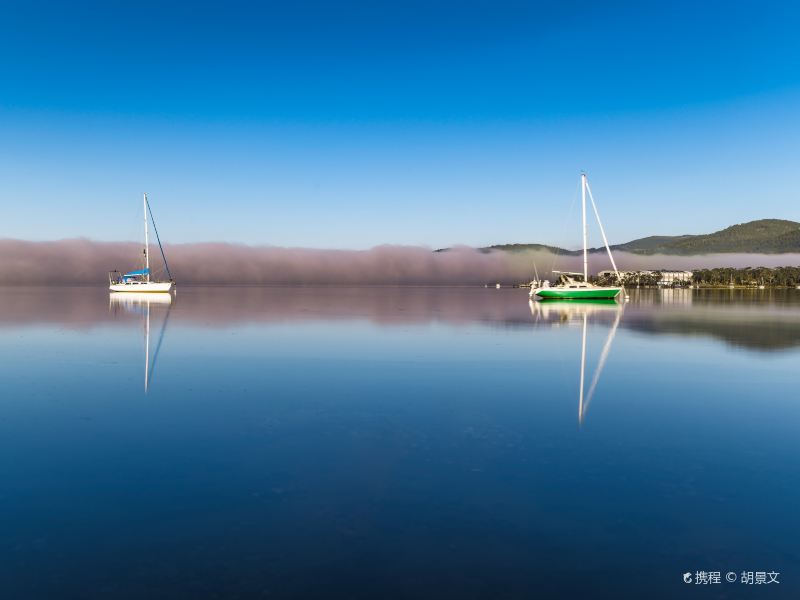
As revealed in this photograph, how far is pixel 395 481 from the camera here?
11.0 meters

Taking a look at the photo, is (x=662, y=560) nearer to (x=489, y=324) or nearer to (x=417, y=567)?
(x=417, y=567)

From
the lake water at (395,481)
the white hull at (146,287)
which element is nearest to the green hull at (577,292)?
the lake water at (395,481)

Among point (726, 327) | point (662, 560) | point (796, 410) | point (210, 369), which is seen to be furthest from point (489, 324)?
point (662, 560)

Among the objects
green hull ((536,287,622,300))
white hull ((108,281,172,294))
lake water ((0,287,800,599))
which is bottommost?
lake water ((0,287,800,599))

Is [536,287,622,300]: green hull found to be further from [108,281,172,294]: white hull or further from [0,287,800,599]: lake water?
[108,281,172,294]: white hull

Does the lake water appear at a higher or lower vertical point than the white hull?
lower

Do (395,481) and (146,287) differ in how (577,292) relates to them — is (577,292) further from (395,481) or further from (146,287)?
(395,481)

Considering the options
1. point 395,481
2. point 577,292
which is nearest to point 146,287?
point 577,292

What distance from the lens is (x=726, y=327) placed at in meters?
47.5

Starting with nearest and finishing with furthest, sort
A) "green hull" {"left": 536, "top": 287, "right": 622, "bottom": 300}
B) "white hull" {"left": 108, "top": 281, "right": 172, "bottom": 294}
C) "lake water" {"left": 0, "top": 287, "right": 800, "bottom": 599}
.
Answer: "lake water" {"left": 0, "top": 287, "right": 800, "bottom": 599} < "green hull" {"left": 536, "top": 287, "right": 622, "bottom": 300} < "white hull" {"left": 108, "top": 281, "right": 172, "bottom": 294}

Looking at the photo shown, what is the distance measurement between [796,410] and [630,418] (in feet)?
18.1

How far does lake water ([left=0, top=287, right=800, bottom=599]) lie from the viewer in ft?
25.1

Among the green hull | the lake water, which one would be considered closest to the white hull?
the green hull

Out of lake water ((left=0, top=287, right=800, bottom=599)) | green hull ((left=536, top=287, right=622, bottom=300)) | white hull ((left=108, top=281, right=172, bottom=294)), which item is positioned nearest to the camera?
lake water ((left=0, top=287, right=800, bottom=599))
